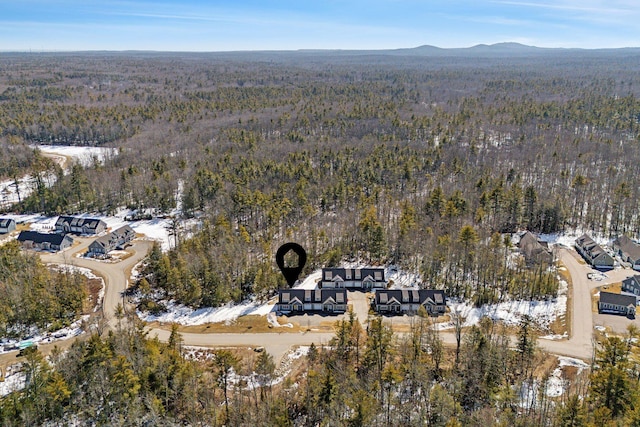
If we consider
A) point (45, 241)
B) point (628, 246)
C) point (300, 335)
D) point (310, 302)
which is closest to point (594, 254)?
point (628, 246)

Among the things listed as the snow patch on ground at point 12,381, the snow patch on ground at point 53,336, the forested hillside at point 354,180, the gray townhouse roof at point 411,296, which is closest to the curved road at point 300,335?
the snow patch on ground at point 53,336

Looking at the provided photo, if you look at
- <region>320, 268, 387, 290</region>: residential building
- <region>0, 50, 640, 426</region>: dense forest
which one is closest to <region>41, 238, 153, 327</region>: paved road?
<region>0, 50, 640, 426</region>: dense forest

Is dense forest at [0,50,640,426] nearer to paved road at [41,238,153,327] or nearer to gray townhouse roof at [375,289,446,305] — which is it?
paved road at [41,238,153,327]

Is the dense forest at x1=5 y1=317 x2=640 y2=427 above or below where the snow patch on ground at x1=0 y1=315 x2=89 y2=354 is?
above

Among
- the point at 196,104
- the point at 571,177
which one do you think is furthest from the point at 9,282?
the point at 196,104

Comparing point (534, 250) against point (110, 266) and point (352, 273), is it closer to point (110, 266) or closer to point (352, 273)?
Result: point (352, 273)

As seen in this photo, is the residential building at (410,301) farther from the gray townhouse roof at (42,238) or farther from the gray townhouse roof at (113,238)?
the gray townhouse roof at (42,238)
